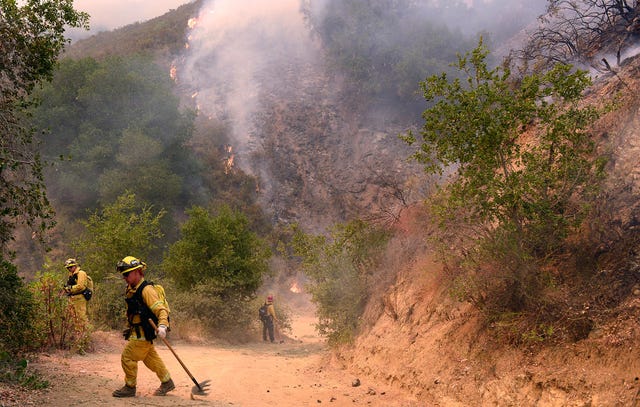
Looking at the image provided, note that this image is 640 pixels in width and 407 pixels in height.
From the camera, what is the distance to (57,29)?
6.83 m

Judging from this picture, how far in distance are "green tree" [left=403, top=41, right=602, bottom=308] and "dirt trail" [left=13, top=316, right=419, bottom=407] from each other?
240 cm

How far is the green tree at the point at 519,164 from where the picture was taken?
6.16m

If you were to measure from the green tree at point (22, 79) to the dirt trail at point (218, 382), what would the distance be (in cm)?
196

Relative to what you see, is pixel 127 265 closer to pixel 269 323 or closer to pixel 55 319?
pixel 55 319

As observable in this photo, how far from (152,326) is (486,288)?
4126 millimetres

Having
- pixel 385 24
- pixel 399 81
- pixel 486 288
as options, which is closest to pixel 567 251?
pixel 486 288

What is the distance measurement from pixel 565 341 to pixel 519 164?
2193 millimetres

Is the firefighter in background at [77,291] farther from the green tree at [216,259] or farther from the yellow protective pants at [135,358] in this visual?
the green tree at [216,259]

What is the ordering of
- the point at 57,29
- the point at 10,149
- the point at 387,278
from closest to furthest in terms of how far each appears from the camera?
the point at 10,149 → the point at 57,29 → the point at 387,278

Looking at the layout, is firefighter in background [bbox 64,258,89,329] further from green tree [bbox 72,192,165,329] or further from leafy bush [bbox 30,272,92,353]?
green tree [bbox 72,192,165,329]

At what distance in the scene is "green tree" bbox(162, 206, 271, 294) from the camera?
52.6ft

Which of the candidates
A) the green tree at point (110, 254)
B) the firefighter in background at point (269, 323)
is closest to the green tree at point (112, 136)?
the green tree at point (110, 254)

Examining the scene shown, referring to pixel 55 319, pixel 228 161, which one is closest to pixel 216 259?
pixel 55 319

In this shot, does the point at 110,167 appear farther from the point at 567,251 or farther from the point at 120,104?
the point at 567,251
